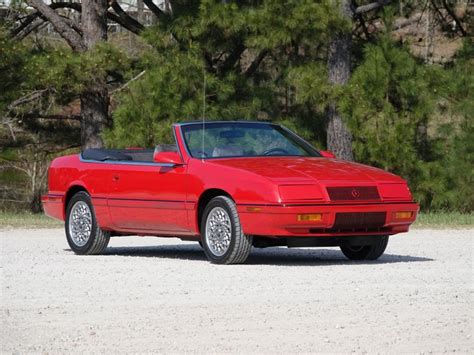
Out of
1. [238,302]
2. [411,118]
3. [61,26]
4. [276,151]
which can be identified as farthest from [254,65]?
[238,302]

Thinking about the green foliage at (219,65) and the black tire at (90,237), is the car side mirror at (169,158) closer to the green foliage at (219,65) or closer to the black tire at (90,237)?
the black tire at (90,237)

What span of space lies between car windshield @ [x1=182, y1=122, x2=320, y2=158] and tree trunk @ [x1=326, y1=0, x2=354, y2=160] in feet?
34.5

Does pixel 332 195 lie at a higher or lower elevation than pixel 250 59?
lower

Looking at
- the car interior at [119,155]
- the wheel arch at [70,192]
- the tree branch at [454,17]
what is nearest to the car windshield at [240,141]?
the car interior at [119,155]

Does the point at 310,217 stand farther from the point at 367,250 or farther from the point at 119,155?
the point at 119,155

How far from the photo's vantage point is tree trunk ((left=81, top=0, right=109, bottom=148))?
28.1 m

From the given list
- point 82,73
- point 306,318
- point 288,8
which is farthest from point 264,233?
point 82,73

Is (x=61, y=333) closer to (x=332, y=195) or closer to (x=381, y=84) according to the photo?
(x=332, y=195)

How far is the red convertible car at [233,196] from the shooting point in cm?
1289

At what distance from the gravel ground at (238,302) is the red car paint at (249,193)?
423 millimetres

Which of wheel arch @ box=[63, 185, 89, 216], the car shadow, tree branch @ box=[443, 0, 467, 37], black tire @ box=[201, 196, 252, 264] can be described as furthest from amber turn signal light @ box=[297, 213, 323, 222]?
tree branch @ box=[443, 0, 467, 37]

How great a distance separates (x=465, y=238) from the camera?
1794cm

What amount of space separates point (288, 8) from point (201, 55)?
246 cm

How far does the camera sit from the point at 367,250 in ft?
46.5
